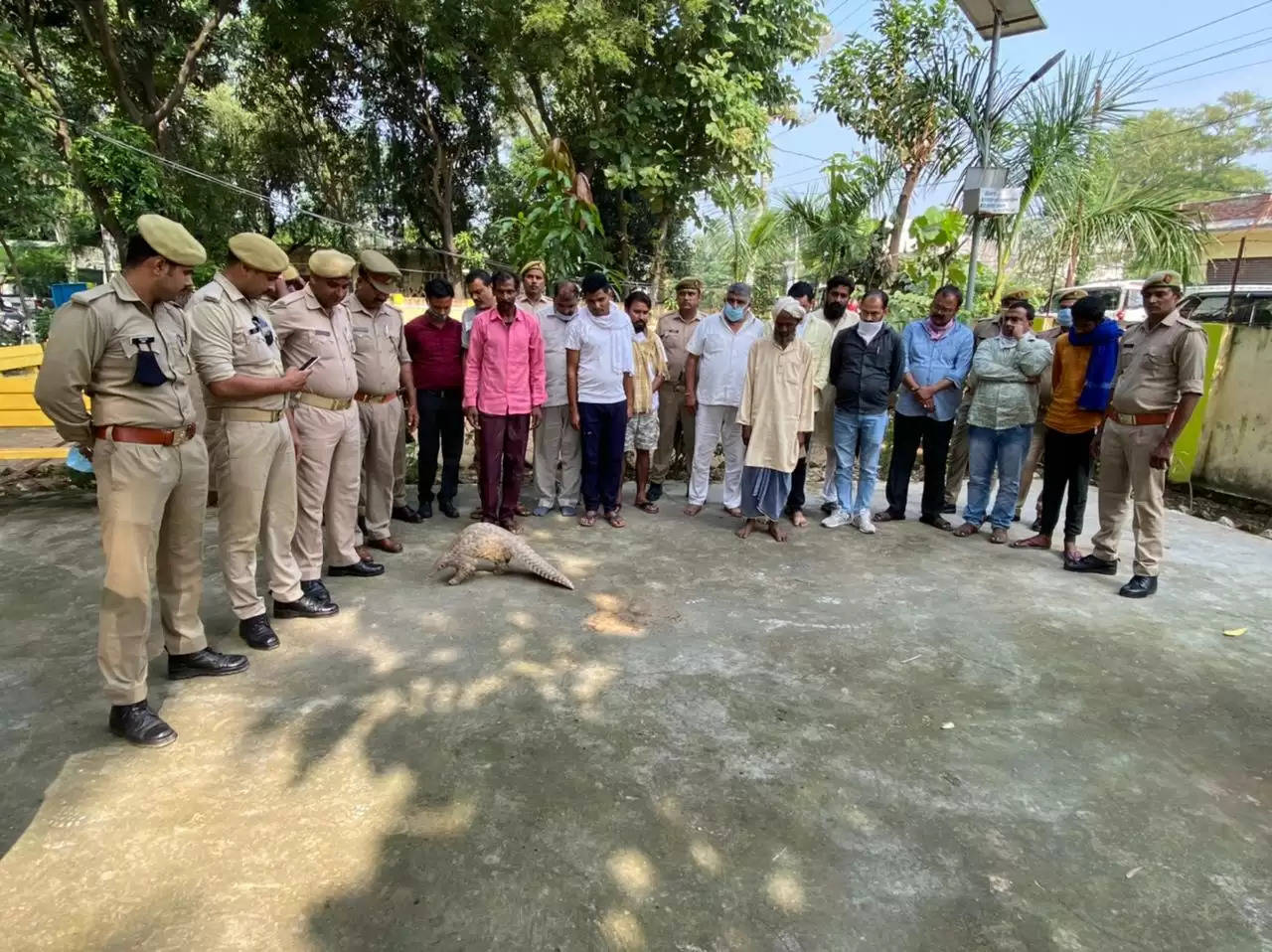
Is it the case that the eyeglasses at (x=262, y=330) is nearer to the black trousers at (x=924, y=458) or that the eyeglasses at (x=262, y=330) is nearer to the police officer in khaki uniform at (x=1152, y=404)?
the black trousers at (x=924, y=458)

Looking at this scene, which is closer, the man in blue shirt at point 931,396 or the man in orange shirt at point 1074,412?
the man in orange shirt at point 1074,412

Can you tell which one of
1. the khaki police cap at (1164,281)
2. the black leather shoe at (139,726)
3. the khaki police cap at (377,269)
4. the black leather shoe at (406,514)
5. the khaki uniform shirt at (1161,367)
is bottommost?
the black leather shoe at (139,726)

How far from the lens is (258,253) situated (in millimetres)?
2951

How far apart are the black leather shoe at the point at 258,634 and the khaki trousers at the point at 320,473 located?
0.43 meters

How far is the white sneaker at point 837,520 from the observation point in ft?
17.7

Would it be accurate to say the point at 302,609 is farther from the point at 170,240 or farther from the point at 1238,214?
the point at 1238,214

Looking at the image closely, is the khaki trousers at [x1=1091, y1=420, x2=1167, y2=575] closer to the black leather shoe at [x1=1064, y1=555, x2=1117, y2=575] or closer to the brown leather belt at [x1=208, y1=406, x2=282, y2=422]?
the black leather shoe at [x1=1064, y1=555, x2=1117, y2=575]

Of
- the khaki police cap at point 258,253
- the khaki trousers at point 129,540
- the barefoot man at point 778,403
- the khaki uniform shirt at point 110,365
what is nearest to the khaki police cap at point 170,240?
the khaki uniform shirt at point 110,365

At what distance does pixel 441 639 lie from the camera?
3.41m

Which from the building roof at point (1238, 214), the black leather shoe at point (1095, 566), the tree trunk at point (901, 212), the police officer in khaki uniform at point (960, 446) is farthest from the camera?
the building roof at point (1238, 214)

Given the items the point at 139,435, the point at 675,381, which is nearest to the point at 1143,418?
the point at 675,381

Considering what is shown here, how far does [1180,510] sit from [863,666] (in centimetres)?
470

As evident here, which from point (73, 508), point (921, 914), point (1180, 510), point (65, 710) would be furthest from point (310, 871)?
point (1180, 510)

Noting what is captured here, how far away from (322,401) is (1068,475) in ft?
15.0
